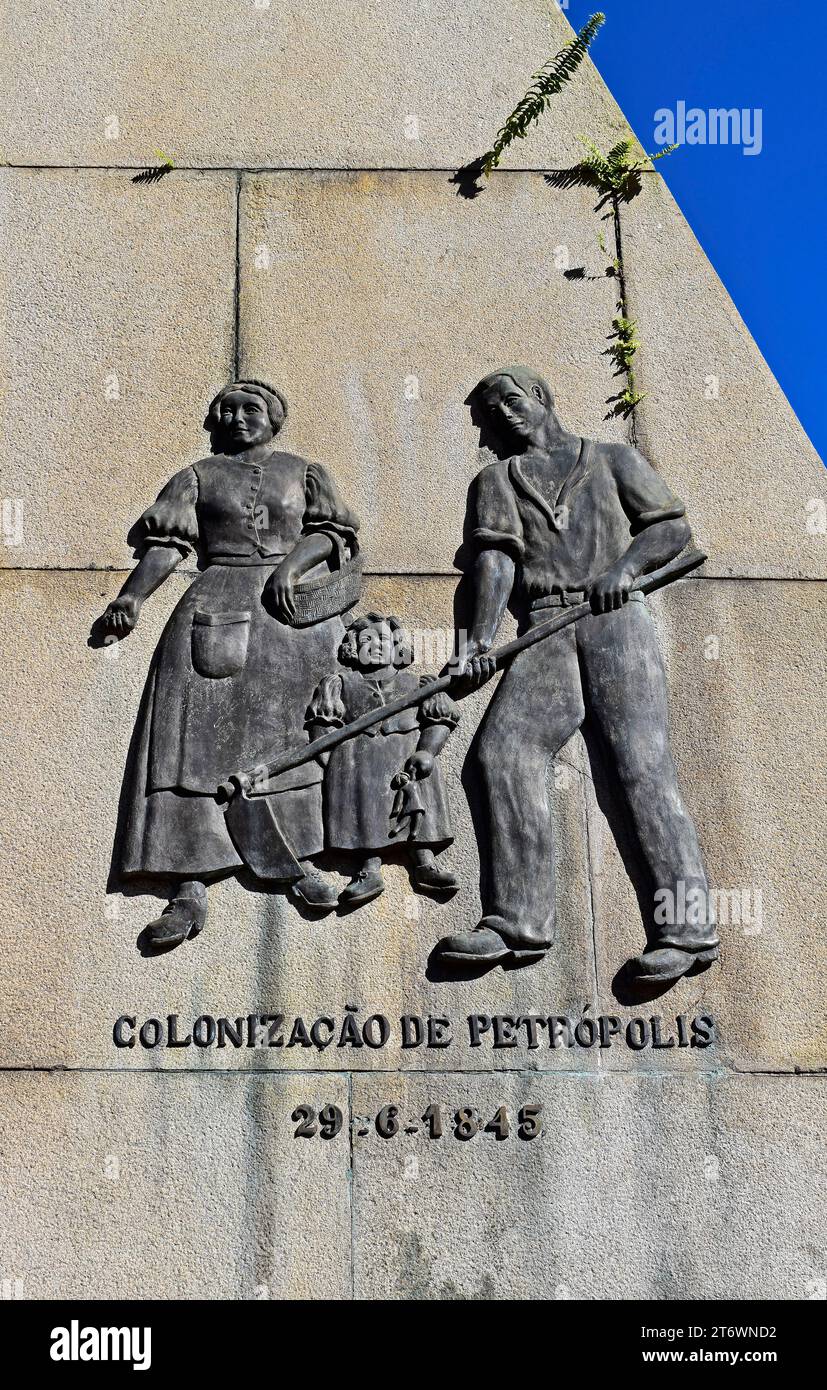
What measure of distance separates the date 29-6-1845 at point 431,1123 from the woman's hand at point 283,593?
8.40 feet

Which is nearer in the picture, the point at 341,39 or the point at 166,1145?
the point at 166,1145

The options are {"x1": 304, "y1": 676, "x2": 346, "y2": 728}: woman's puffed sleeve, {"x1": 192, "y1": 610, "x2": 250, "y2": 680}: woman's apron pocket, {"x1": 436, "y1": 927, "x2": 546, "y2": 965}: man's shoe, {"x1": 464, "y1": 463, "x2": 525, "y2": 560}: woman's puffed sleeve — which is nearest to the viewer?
{"x1": 436, "y1": 927, "x2": 546, "y2": 965}: man's shoe

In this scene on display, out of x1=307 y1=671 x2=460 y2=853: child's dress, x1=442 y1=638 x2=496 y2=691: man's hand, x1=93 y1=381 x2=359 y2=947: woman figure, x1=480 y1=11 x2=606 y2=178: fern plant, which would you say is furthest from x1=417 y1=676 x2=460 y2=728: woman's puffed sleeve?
x1=480 y1=11 x2=606 y2=178: fern plant

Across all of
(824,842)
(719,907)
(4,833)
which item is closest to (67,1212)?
(4,833)

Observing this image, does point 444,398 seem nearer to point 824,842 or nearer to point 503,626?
point 503,626

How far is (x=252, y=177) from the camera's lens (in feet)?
31.9

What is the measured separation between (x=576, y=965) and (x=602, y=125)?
5.12 m

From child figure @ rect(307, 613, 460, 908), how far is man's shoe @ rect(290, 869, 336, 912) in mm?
67

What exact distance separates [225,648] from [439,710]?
3.88 ft

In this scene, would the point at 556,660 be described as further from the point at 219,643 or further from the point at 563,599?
the point at 219,643

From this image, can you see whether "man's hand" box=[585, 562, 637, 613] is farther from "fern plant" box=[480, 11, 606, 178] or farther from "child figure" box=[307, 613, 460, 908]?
"fern plant" box=[480, 11, 606, 178]

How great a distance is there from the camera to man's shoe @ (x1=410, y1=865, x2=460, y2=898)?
27.1 feet

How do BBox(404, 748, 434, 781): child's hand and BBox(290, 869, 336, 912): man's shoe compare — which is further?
BBox(404, 748, 434, 781): child's hand

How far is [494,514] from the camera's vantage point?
29.1ft
